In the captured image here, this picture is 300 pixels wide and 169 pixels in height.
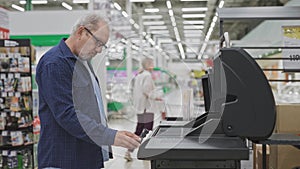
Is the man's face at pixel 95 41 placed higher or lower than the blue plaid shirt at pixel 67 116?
higher

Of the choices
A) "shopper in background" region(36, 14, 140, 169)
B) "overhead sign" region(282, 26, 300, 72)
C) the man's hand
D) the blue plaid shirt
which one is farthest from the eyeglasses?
"overhead sign" region(282, 26, 300, 72)

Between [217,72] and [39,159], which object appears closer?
[217,72]

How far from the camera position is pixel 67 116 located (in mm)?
1701

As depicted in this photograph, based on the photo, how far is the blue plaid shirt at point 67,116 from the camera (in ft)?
5.56

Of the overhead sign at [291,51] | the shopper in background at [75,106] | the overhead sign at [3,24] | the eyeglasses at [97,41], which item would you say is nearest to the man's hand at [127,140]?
the shopper in background at [75,106]

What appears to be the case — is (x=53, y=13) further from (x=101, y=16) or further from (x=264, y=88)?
(x=264, y=88)

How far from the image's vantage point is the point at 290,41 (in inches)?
108

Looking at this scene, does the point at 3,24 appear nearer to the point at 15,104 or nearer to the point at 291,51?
the point at 15,104

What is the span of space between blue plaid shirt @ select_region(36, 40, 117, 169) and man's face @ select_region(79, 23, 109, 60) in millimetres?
74

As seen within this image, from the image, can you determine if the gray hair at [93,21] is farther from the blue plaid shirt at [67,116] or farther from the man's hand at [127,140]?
the man's hand at [127,140]

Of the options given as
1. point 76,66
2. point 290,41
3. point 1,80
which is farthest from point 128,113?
point 1,80

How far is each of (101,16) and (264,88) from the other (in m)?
0.81

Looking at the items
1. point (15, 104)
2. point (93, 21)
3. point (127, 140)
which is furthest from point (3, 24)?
point (127, 140)

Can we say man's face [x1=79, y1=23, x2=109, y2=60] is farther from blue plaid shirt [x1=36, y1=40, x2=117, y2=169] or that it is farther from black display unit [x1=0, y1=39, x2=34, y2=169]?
black display unit [x1=0, y1=39, x2=34, y2=169]
